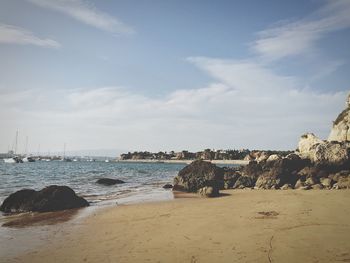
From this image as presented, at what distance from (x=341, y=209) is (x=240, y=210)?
4237mm

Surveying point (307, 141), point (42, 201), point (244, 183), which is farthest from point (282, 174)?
point (42, 201)

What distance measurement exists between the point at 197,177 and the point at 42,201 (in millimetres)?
13811

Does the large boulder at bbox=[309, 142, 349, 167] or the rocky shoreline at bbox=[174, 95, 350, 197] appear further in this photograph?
the large boulder at bbox=[309, 142, 349, 167]

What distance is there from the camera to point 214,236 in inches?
383

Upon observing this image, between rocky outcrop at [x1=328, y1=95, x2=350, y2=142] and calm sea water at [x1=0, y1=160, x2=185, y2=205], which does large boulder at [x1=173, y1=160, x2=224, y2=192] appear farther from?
rocky outcrop at [x1=328, y1=95, x2=350, y2=142]

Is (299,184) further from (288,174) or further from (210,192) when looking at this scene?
(210,192)

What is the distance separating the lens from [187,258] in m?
7.92

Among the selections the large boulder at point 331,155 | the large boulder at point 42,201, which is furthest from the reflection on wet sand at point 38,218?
the large boulder at point 331,155

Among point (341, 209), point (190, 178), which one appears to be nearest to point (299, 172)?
point (190, 178)

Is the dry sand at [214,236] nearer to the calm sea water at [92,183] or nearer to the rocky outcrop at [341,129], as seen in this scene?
the calm sea water at [92,183]

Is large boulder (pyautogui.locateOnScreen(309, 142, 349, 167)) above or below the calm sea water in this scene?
above

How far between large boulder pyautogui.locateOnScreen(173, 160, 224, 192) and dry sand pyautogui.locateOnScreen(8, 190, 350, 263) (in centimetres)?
1143

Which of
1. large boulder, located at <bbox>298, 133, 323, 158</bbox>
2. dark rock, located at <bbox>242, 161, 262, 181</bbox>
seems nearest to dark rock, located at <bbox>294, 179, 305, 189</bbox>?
dark rock, located at <bbox>242, 161, 262, 181</bbox>

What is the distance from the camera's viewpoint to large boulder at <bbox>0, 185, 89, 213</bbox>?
54.0 feet
